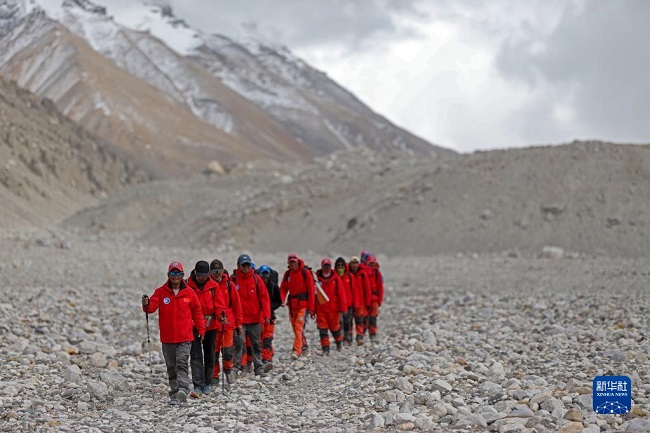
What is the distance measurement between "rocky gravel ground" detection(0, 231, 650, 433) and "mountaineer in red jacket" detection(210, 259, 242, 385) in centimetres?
32

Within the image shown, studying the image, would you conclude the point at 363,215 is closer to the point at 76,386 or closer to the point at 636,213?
the point at 636,213

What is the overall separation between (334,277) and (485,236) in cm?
2329

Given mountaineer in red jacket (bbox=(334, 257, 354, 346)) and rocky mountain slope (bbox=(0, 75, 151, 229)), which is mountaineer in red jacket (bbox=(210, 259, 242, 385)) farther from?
rocky mountain slope (bbox=(0, 75, 151, 229))

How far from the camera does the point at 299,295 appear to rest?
1359 cm

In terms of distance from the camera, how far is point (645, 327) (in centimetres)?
1437

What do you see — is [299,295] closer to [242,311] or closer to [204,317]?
[242,311]

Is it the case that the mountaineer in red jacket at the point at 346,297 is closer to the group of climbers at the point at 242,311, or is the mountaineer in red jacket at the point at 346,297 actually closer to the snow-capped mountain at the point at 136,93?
the group of climbers at the point at 242,311

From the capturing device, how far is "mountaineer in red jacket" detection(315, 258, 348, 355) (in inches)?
558

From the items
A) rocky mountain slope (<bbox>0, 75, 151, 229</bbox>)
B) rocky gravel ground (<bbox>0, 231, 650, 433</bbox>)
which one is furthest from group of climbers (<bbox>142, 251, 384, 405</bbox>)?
rocky mountain slope (<bbox>0, 75, 151, 229</bbox>)

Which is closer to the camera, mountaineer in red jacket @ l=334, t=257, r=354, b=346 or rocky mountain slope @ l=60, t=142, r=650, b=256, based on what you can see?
mountaineer in red jacket @ l=334, t=257, r=354, b=346

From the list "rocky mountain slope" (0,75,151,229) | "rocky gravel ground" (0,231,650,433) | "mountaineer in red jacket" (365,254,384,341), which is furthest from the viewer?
"rocky mountain slope" (0,75,151,229)

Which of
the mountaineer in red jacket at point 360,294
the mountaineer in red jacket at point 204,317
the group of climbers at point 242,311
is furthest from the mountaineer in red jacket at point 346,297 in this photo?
the mountaineer in red jacket at point 204,317

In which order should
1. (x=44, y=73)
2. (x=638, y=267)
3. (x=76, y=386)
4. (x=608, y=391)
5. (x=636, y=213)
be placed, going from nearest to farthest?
1. (x=608, y=391)
2. (x=76, y=386)
3. (x=638, y=267)
4. (x=636, y=213)
5. (x=44, y=73)

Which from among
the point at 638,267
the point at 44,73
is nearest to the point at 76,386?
the point at 638,267
